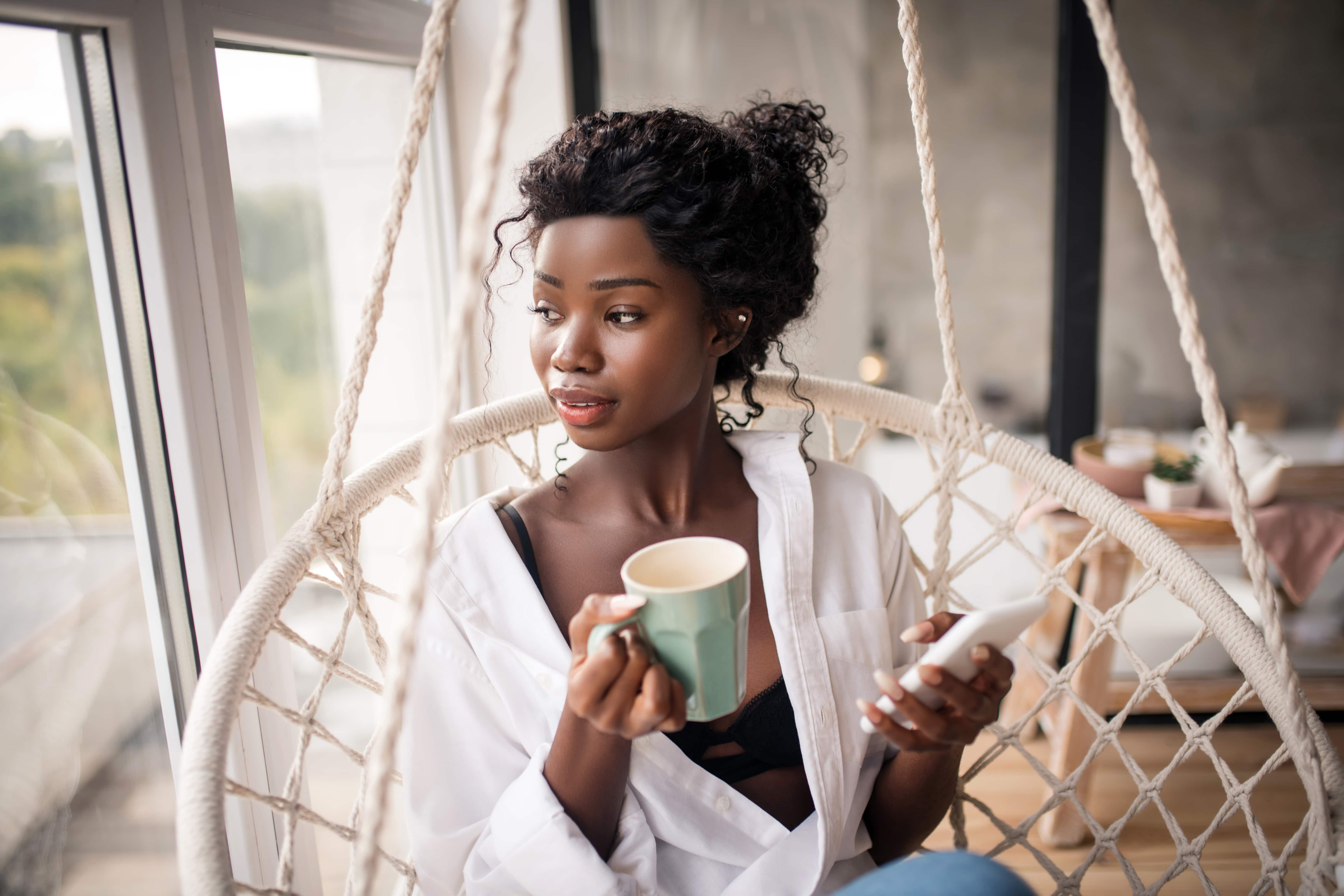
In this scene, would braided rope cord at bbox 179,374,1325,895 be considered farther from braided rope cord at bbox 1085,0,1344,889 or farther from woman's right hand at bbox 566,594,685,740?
woman's right hand at bbox 566,594,685,740

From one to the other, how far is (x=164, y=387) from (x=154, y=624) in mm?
251

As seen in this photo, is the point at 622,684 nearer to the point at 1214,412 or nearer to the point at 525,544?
the point at 525,544

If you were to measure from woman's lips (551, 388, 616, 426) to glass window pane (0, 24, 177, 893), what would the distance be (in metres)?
0.45

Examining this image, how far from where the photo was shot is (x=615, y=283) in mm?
838

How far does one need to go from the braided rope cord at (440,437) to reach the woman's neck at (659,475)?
0.43 metres

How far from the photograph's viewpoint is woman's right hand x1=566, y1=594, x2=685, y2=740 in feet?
2.02

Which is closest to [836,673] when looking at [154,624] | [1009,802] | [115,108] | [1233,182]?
[154,624]

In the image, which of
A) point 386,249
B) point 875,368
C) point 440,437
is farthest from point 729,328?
point 875,368

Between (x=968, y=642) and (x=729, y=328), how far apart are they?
454 millimetres

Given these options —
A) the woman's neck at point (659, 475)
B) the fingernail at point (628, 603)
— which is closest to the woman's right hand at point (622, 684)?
the fingernail at point (628, 603)

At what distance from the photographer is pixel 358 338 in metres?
0.79

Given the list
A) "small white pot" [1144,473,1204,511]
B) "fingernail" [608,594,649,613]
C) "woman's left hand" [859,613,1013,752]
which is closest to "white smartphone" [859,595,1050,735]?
"woman's left hand" [859,613,1013,752]

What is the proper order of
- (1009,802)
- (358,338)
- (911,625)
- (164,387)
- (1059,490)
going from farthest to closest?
(1009,802) < (1059,490) < (911,625) < (164,387) < (358,338)

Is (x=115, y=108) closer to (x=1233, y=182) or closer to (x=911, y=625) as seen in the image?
(x=911, y=625)
